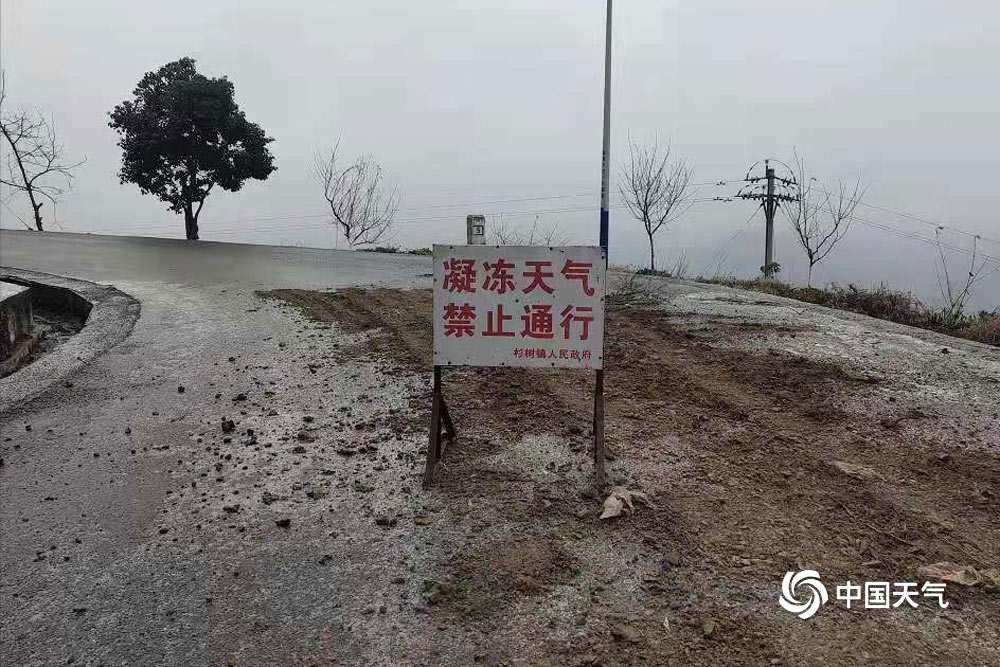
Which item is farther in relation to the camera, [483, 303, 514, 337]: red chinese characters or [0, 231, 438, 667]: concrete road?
[483, 303, 514, 337]: red chinese characters

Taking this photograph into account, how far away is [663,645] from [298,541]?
5.64ft

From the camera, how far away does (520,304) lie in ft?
11.5

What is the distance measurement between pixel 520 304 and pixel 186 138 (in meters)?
18.6

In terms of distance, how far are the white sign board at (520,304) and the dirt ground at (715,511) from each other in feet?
2.22

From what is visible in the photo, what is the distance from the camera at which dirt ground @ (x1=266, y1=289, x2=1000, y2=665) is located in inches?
92.9

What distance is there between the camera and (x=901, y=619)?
2.42m

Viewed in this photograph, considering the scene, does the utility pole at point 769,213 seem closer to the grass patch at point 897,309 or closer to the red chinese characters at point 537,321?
the grass patch at point 897,309

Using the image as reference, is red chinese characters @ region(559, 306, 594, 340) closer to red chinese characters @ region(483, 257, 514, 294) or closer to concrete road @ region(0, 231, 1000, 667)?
red chinese characters @ region(483, 257, 514, 294)

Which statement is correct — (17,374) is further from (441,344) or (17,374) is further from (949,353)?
(949,353)

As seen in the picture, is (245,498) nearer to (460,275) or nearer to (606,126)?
(460,275)

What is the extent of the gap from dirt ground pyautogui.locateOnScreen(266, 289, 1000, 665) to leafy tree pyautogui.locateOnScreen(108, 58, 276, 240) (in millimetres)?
16614

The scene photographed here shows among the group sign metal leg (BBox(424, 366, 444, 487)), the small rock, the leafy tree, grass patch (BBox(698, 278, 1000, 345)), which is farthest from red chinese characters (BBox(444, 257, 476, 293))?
the leafy tree

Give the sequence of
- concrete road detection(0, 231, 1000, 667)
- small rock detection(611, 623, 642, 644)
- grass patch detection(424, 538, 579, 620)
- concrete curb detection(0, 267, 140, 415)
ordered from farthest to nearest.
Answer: concrete curb detection(0, 267, 140, 415) → grass patch detection(424, 538, 579, 620) → concrete road detection(0, 231, 1000, 667) → small rock detection(611, 623, 642, 644)

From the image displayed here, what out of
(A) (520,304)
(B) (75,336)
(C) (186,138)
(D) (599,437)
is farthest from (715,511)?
(C) (186,138)
